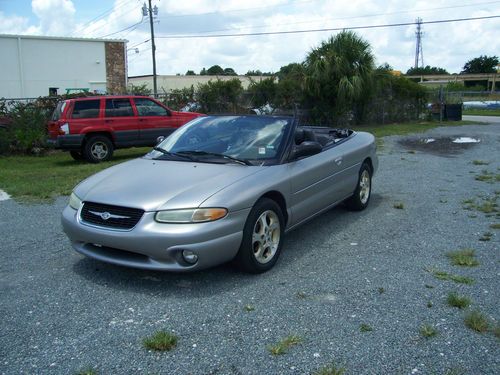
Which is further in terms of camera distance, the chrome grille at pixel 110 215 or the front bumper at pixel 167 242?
the chrome grille at pixel 110 215

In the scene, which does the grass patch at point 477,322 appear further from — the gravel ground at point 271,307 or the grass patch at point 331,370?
the grass patch at point 331,370

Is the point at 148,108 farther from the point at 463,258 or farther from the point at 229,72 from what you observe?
the point at 229,72

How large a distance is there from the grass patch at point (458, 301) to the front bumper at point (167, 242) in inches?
67.4

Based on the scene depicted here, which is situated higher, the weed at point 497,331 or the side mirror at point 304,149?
the side mirror at point 304,149

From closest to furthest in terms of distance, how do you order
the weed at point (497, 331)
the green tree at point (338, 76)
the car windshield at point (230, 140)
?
the weed at point (497, 331), the car windshield at point (230, 140), the green tree at point (338, 76)

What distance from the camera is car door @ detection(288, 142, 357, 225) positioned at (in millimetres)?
5094

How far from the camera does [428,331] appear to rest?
3.37 metres

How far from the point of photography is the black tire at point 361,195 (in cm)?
666

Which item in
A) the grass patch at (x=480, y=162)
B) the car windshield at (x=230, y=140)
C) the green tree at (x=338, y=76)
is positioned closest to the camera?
the car windshield at (x=230, y=140)

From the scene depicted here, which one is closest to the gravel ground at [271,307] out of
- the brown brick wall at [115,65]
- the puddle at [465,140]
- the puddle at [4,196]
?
the puddle at [4,196]

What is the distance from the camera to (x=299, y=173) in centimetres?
512

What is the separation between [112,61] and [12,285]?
34792mm

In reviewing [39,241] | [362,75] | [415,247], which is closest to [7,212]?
[39,241]

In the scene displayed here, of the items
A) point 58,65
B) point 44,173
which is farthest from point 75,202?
point 58,65
